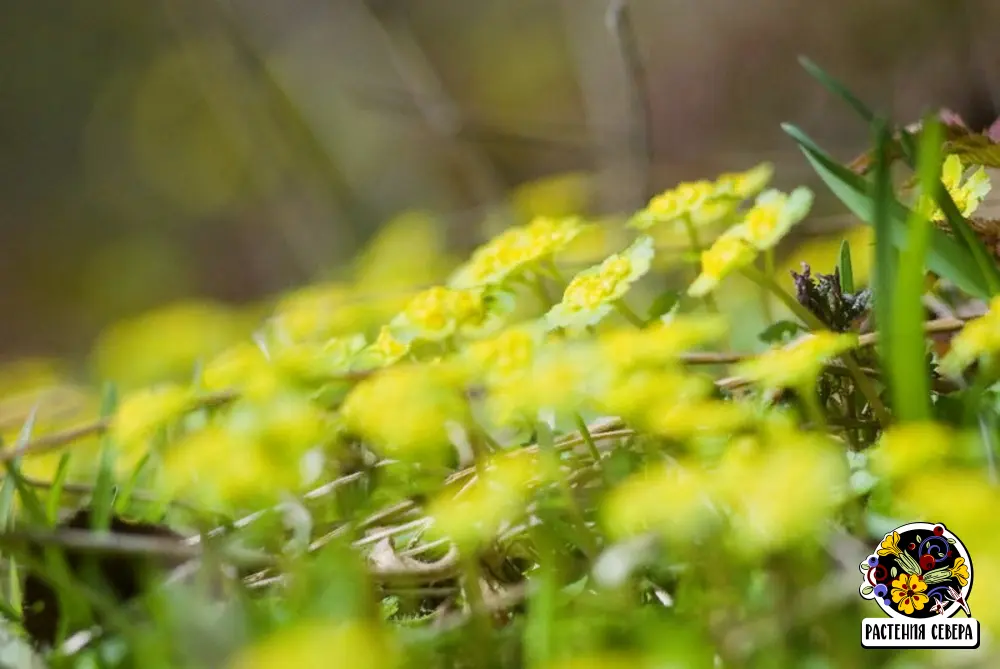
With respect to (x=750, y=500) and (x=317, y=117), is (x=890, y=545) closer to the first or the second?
(x=750, y=500)

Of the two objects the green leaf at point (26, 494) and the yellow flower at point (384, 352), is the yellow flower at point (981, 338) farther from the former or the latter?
the green leaf at point (26, 494)

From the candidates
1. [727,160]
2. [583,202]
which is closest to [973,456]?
[583,202]

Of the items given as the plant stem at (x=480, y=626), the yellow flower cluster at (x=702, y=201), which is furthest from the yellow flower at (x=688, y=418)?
the yellow flower cluster at (x=702, y=201)

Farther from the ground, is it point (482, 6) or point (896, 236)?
point (482, 6)

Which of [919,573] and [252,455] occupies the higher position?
[252,455]

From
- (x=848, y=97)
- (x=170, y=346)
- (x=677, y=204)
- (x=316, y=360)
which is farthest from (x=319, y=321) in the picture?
(x=170, y=346)

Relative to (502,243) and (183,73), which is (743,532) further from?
(183,73)
